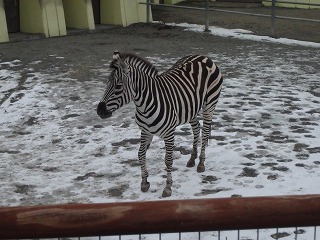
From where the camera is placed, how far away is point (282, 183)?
5672mm

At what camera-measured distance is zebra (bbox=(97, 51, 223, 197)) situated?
5.11m

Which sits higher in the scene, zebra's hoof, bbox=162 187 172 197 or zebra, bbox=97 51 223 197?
zebra, bbox=97 51 223 197

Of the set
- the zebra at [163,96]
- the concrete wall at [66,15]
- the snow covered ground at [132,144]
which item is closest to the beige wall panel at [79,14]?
the concrete wall at [66,15]

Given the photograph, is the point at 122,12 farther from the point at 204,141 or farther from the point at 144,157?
the point at 144,157

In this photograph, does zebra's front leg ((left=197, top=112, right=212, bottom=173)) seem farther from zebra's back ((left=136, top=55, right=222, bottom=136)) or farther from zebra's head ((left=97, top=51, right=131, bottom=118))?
zebra's head ((left=97, top=51, right=131, bottom=118))

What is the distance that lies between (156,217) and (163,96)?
3.33 m

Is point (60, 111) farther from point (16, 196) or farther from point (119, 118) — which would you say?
point (16, 196)

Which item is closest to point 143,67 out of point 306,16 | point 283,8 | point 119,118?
point 119,118

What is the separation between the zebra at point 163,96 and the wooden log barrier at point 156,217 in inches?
118

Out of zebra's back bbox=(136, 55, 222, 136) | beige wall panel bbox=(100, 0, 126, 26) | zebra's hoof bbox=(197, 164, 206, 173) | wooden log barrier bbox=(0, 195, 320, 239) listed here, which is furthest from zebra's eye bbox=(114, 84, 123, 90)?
beige wall panel bbox=(100, 0, 126, 26)

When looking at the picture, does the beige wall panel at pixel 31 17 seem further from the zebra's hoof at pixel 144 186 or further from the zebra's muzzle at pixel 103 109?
the zebra's muzzle at pixel 103 109

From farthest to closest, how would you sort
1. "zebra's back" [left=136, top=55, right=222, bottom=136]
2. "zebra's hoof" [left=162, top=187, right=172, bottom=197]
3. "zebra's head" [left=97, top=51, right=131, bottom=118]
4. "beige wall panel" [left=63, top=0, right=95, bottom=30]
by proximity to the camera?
"beige wall panel" [left=63, top=0, right=95, bottom=30] < "zebra's hoof" [left=162, top=187, right=172, bottom=197] < "zebra's back" [left=136, top=55, right=222, bottom=136] < "zebra's head" [left=97, top=51, right=131, bottom=118]

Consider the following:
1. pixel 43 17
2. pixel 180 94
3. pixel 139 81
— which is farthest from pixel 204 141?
pixel 43 17

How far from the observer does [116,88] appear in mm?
5082
